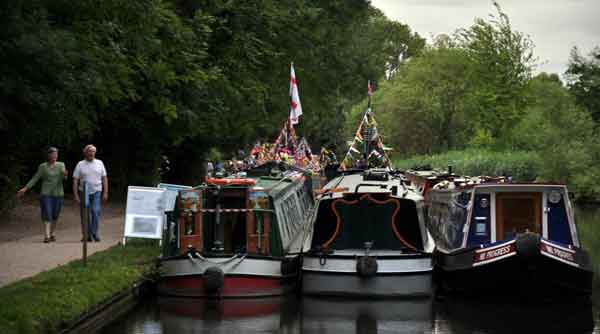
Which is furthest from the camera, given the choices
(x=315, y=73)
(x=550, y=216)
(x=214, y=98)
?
(x=315, y=73)

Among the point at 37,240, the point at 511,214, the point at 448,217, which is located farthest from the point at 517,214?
the point at 37,240

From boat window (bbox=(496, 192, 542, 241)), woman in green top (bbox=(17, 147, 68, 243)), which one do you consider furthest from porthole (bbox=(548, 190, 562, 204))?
woman in green top (bbox=(17, 147, 68, 243))

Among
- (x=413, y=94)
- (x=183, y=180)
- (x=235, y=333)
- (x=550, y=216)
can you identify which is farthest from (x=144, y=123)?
(x=413, y=94)

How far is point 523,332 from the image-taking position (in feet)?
47.3

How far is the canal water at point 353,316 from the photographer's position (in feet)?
47.4

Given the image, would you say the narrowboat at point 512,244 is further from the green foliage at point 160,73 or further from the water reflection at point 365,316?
the green foliage at point 160,73

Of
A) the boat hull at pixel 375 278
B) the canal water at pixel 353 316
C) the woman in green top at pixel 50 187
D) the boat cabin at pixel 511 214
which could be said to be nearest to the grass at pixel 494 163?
the boat cabin at pixel 511 214

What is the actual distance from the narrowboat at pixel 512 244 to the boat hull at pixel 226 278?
3.31 metres

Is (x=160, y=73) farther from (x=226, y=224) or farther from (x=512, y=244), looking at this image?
(x=512, y=244)

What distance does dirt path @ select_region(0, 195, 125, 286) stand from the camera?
658 inches

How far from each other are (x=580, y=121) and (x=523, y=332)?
36964mm

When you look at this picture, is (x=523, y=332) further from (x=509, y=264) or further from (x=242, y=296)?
(x=242, y=296)

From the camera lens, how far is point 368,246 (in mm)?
17078

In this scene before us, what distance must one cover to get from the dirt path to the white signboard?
0.68 metres
